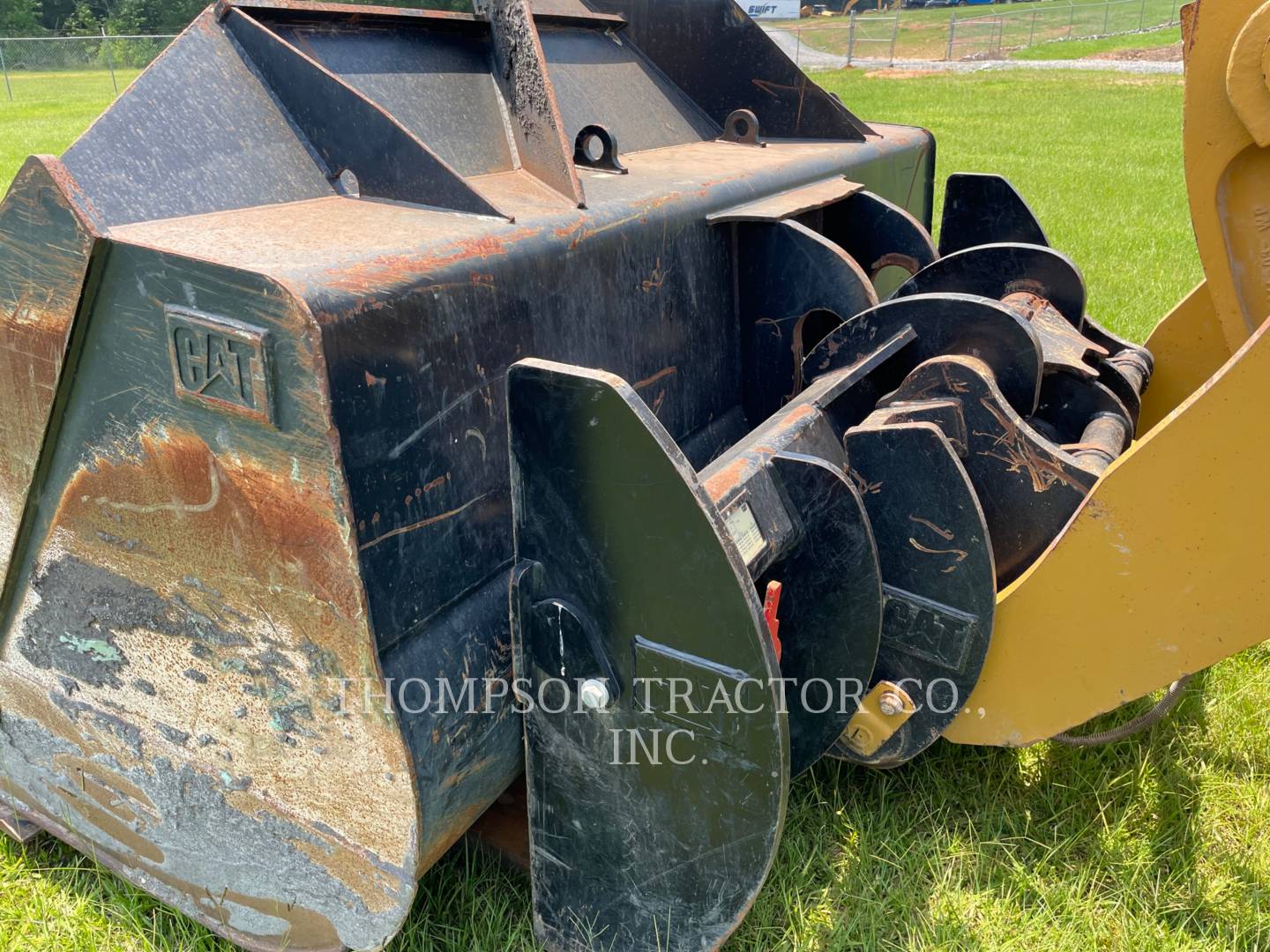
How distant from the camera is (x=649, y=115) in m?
3.00

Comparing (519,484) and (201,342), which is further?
(519,484)

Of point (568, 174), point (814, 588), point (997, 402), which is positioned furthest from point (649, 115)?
point (814, 588)

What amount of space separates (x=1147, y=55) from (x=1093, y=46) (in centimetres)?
390

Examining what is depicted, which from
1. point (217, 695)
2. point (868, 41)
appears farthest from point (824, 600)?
point (868, 41)

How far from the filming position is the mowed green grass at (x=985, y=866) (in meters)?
1.98

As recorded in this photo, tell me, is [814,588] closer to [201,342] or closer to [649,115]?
[201,342]

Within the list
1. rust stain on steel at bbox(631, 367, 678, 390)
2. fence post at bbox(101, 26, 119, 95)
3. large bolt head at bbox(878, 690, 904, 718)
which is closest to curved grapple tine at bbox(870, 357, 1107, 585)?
large bolt head at bbox(878, 690, 904, 718)

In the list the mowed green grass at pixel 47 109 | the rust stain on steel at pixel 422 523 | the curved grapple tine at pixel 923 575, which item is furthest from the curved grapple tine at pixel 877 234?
the mowed green grass at pixel 47 109

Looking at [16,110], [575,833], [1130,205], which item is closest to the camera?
[575,833]

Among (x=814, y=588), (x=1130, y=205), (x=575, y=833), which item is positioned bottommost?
(x=1130, y=205)

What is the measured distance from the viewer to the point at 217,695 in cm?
166

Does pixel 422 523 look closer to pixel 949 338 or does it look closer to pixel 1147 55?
pixel 949 338

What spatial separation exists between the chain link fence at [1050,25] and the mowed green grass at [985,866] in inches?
1330

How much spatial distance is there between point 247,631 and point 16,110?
2112 cm
